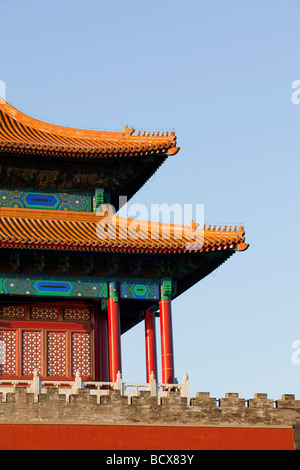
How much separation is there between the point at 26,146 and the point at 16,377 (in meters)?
7.79

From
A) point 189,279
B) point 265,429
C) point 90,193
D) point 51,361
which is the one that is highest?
point 90,193

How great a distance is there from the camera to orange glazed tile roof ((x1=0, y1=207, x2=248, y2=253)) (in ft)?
108

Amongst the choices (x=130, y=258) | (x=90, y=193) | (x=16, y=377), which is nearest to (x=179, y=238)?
(x=130, y=258)

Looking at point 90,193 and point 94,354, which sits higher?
point 90,193

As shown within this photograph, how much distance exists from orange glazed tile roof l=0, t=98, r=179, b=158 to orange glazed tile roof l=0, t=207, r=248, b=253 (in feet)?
7.18

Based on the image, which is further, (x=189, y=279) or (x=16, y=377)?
(x=189, y=279)

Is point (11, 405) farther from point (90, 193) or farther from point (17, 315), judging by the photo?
point (90, 193)

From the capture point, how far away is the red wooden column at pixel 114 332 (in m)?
32.6

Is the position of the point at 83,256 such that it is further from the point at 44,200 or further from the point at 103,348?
the point at 44,200

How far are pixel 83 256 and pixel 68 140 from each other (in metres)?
5.63

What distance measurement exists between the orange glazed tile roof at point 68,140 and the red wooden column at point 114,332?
4.90 m

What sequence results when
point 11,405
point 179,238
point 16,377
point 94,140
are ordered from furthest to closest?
point 94,140 < point 179,238 < point 16,377 < point 11,405

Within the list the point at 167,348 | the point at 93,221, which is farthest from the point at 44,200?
the point at 167,348

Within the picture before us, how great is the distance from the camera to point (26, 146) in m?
34.9
